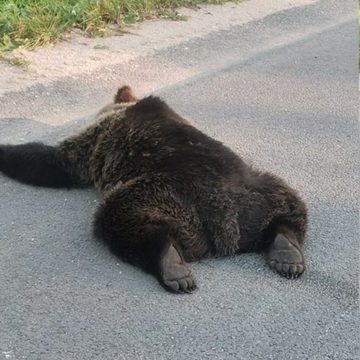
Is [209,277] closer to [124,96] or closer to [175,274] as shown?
[175,274]

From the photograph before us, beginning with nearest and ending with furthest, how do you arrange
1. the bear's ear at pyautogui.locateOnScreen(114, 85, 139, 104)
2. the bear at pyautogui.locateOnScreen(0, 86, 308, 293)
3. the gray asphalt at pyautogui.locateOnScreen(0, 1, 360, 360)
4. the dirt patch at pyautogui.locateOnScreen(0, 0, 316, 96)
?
the gray asphalt at pyautogui.locateOnScreen(0, 1, 360, 360) < the bear at pyautogui.locateOnScreen(0, 86, 308, 293) < the bear's ear at pyautogui.locateOnScreen(114, 85, 139, 104) < the dirt patch at pyautogui.locateOnScreen(0, 0, 316, 96)

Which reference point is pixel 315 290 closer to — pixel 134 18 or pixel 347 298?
pixel 347 298

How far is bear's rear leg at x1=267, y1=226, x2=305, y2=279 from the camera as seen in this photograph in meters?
4.29

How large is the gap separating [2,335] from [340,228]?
2.49m

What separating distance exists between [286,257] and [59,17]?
4987 millimetres

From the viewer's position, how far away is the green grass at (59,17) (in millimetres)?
7738

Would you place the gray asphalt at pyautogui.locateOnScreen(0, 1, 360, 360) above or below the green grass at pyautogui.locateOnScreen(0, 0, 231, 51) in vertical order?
below

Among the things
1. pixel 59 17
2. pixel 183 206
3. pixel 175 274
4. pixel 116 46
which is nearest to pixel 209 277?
pixel 175 274

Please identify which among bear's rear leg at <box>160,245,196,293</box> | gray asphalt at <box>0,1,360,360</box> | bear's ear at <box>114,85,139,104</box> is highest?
bear's ear at <box>114,85,139,104</box>

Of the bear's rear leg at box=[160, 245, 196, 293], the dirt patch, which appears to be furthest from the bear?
the dirt patch

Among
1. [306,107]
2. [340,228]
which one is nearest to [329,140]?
[306,107]

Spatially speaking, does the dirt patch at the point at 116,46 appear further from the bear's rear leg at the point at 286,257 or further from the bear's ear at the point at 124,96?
the bear's rear leg at the point at 286,257

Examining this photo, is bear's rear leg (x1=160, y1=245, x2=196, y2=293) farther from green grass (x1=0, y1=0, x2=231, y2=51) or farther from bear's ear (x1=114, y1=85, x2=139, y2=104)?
green grass (x1=0, y1=0, x2=231, y2=51)

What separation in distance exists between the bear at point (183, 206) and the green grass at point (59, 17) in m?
3.18
